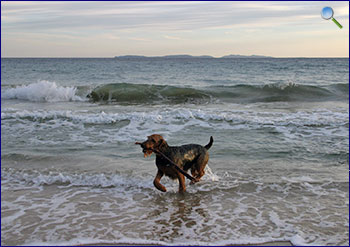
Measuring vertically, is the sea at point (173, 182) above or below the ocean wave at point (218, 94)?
below

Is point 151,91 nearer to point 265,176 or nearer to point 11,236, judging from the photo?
point 265,176

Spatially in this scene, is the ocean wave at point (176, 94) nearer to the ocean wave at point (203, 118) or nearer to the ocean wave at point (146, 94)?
the ocean wave at point (146, 94)

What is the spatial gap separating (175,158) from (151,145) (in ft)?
1.58

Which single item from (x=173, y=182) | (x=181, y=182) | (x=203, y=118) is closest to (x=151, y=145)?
(x=181, y=182)

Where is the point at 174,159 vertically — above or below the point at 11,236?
above

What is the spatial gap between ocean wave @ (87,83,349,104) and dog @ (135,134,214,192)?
1255cm

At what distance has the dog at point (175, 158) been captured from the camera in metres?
5.21

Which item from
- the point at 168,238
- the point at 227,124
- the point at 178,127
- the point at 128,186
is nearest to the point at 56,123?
the point at 178,127

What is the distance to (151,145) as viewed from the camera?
5.14m

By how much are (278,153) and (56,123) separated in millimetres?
6788

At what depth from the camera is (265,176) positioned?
6570 millimetres

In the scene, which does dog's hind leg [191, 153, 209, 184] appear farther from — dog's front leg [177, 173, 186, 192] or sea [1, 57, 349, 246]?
sea [1, 57, 349, 246]

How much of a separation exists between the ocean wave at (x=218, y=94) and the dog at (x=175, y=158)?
1255 centimetres

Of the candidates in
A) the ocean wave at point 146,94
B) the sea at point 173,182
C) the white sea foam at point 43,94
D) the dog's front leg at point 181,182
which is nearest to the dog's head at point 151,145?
the dog's front leg at point 181,182
